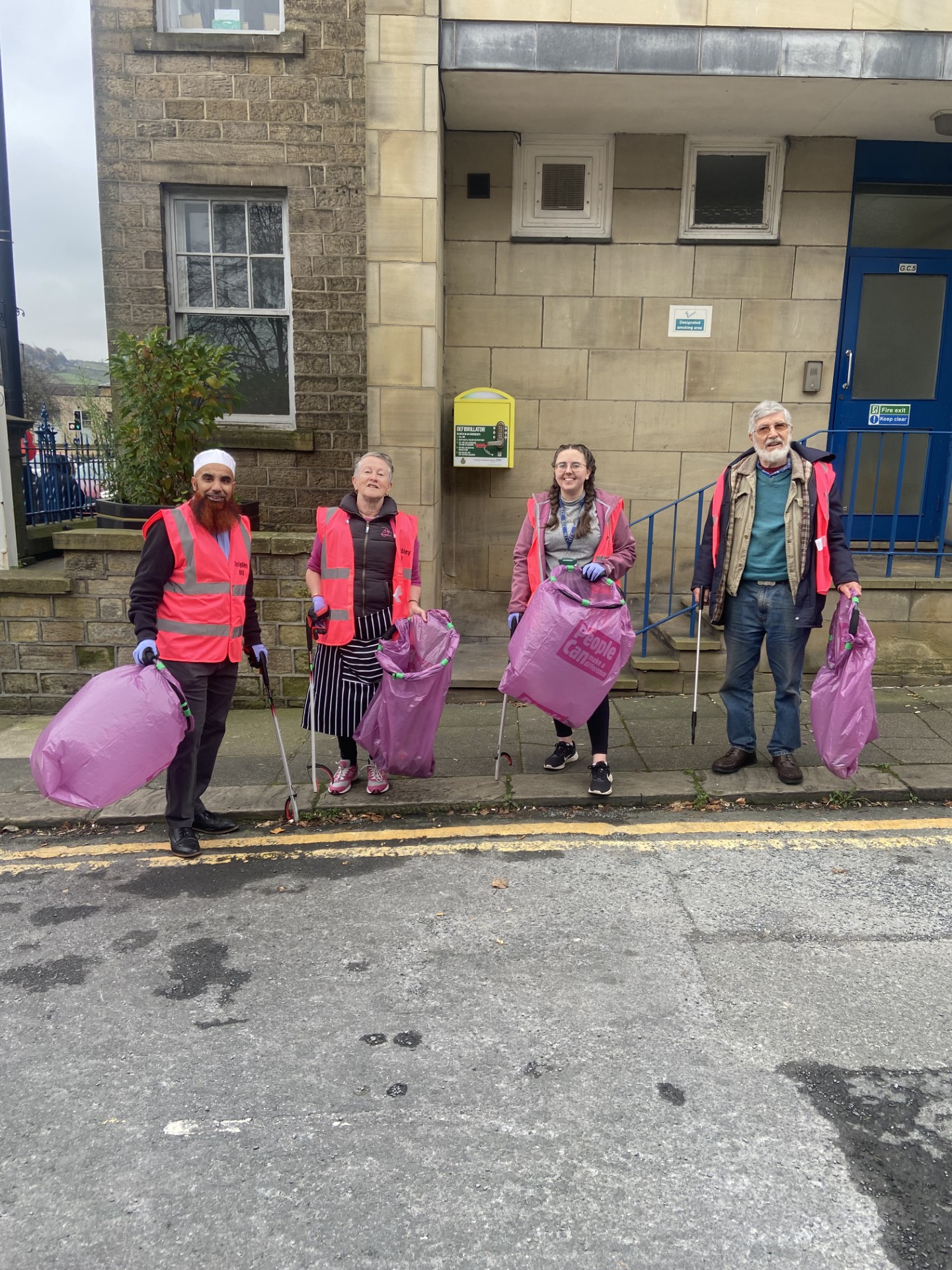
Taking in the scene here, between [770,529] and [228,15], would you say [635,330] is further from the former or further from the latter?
[228,15]

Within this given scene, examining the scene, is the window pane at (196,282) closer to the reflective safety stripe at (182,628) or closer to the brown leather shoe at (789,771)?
the reflective safety stripe at (182,628)

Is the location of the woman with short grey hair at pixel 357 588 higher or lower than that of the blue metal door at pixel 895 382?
lower

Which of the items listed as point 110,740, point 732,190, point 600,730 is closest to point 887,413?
point 732,190

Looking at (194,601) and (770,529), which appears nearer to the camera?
(194,601)

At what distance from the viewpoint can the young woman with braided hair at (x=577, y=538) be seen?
4.51 metres

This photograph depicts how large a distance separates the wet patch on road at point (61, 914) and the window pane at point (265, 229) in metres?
5.62

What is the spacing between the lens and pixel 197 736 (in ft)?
13.4

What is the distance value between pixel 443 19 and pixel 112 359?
3.38 m

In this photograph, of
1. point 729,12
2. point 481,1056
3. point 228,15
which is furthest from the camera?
point 228,15

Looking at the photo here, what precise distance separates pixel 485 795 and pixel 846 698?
1836 millimetres

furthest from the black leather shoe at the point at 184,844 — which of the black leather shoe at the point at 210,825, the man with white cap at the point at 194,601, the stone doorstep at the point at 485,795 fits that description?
the stone doorstep at the point at 485,795

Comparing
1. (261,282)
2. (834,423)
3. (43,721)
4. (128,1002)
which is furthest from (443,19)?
(128,1002)

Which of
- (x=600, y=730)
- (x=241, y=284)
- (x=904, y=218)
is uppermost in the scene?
(x=904, y=218)

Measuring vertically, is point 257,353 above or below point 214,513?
above
